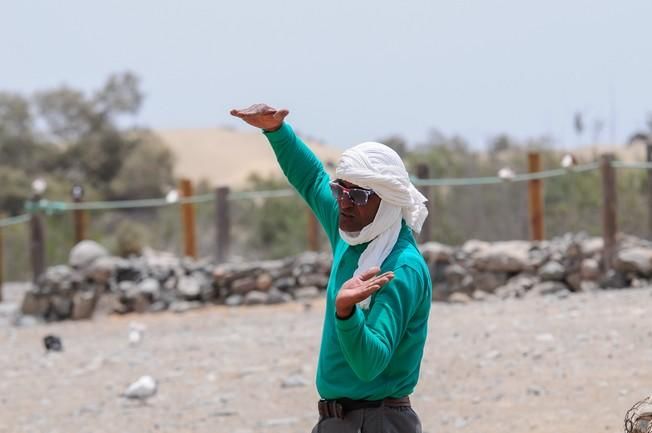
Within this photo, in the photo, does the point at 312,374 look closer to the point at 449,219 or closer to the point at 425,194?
the point at 425,194

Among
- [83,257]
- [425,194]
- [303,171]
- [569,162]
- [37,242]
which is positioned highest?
[303,171]

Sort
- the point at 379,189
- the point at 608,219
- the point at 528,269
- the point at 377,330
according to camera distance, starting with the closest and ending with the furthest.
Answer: the point at 377,330 < the point at 379,189 < the point at 608,219 < the point at 528,269

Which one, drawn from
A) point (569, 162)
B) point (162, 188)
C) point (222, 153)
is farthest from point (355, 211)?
point (222, 153)

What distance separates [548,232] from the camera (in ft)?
62.7

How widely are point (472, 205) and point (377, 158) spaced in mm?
17670

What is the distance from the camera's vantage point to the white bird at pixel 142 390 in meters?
7.78

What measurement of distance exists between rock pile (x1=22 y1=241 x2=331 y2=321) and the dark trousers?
359 inches

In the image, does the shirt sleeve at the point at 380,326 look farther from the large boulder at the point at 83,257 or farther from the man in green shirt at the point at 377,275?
the large boulder at the point at 83,257

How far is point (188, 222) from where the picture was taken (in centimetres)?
1381

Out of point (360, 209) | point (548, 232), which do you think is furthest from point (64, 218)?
point (360, 209)

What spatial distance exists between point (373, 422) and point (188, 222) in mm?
Result: 10676

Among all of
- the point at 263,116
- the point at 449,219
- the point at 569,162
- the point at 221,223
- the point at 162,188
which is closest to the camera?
the point at 263,116

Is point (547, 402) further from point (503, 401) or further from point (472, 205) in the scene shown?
point (472, 205)

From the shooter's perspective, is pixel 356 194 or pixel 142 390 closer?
pixel 356 194
